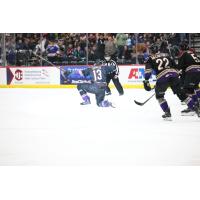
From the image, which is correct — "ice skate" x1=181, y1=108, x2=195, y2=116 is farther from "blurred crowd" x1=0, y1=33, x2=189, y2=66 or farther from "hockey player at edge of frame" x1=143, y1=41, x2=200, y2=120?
"blurred crowd" x1=0, y1=33, x2=189, y2=66

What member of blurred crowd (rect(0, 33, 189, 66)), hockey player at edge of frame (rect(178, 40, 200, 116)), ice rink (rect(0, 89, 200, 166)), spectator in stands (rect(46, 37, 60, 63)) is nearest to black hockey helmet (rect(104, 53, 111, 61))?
blurred crowd (rect(0, 33, 189, 66))

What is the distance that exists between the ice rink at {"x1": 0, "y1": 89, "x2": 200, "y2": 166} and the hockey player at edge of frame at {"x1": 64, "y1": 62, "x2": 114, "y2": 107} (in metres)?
0.05

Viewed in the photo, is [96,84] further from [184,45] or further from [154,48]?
[184,45]

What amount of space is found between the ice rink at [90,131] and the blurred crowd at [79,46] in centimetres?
27

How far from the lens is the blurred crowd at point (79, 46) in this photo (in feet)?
16.8

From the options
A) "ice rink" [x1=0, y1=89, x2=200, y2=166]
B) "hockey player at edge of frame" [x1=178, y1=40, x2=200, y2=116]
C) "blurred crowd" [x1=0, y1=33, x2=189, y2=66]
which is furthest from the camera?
"hockey player at edge of frame" [x1=178, y1=40, x2=200, y2=116]

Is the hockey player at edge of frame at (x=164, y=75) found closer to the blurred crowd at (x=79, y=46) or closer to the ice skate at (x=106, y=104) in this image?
the blurred crowd at (x=79, y=46)

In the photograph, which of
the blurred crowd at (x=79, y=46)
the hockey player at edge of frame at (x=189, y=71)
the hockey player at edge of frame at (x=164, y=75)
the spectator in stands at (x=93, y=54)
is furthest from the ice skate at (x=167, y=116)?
the spectator in stands at (x=93, y=54)

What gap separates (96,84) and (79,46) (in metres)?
0.36

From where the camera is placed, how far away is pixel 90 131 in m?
5.00

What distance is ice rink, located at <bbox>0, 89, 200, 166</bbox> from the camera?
4.56m

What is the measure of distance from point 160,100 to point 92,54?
25.4 inches
